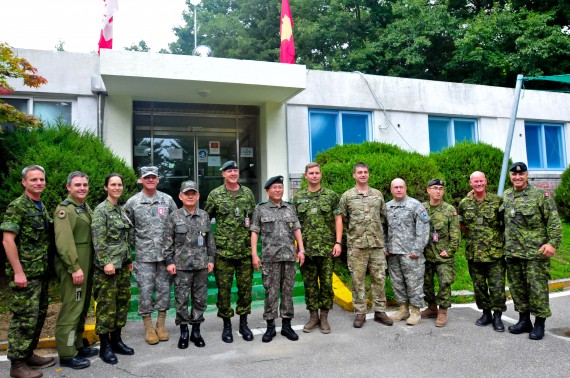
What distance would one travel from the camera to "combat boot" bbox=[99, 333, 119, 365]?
392 centimetres

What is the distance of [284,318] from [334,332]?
0.65m

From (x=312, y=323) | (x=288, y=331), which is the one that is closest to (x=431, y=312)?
(x=312, y=323)

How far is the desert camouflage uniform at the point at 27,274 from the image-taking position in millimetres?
3604

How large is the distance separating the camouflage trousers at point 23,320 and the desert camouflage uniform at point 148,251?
0.96m

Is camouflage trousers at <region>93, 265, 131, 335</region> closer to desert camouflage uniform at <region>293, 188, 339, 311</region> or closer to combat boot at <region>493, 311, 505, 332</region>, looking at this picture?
desert camouflage uniform at <region>293, 188, 339, 311</region>

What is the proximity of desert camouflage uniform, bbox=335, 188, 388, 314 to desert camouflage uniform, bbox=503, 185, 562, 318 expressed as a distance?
1428 mm

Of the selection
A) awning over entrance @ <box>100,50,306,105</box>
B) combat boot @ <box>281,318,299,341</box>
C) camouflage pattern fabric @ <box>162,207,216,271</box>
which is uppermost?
awning over entrance @ <box>100,50,306,105</box>

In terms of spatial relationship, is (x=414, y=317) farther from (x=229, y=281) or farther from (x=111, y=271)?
(x=111, y=271)

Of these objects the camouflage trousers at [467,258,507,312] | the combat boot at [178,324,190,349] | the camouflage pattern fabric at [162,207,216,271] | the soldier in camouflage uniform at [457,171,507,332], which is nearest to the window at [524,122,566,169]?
the soldier in camouflage uniform at [457,171,507,332]

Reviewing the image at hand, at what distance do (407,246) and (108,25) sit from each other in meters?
7.42

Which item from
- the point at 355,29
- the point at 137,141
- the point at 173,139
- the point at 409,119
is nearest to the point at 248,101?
the point at 173,139

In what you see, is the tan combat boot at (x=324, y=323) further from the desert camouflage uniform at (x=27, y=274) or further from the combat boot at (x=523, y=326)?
the desert camouflage uniform at (x=27, y=274)

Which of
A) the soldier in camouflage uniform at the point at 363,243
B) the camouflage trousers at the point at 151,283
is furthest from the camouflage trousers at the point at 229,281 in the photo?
the soldier in camouflage uniform at the point at 363,243

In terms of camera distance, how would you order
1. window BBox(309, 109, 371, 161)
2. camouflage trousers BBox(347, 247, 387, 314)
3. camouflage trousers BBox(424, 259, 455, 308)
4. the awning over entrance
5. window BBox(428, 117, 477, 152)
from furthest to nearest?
1. window BBox(428, 117, 477, 152)
2. window BBox(309, 109, 371, 161)
3. the awning over entrance
4. camouflage trousers BBox(347, 247, 387, 314)
5. camouflage trousers BBox(424, 259, 455, 308)
